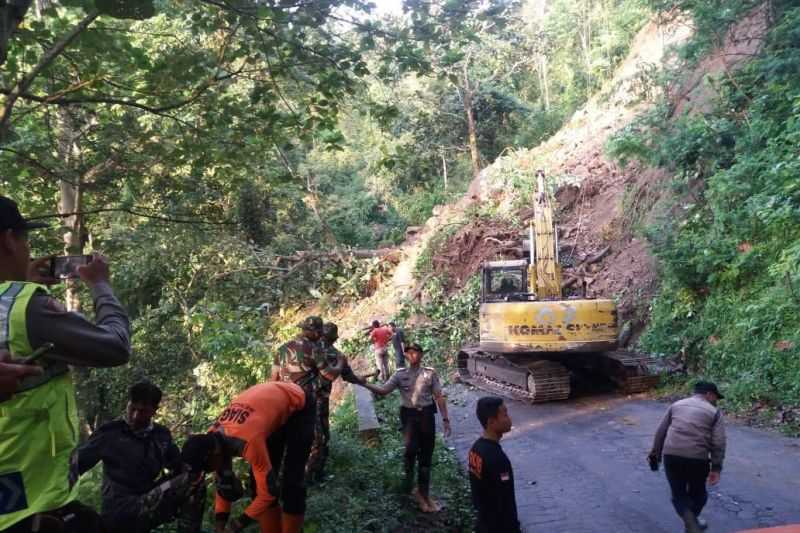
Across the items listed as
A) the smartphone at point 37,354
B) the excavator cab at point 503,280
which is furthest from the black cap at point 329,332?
the excavator cab at point 503,280

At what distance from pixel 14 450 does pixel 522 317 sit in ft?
36.6

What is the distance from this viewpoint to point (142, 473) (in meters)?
4.00

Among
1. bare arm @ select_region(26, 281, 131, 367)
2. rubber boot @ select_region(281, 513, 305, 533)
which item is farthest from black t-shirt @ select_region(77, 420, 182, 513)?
bare arm @ select_region(26, 281, 131, 367)

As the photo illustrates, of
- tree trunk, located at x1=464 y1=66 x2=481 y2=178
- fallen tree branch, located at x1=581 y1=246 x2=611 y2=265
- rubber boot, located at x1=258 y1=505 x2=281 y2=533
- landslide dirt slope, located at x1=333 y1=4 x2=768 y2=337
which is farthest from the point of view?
tree trunk, located at x1=464 y1=66 x2=481 y2=178

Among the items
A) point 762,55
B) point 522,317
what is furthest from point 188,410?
point 762,55

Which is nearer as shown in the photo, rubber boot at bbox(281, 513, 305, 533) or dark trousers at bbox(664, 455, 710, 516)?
rubber boot at bbox(281, 513, 305, 533)

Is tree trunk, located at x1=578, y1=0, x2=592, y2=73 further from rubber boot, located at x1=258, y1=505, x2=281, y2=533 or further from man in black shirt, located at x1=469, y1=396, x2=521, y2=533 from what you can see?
rubber boot, located at x1=258, y1=505, x2=281, y2=533

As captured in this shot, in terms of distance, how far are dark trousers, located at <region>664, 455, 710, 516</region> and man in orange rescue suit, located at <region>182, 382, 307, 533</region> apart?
10.6ft

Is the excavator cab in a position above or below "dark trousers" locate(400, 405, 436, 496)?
above

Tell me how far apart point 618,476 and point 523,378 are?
5303 mm

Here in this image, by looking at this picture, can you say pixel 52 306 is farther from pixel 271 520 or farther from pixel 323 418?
pixel 323 418

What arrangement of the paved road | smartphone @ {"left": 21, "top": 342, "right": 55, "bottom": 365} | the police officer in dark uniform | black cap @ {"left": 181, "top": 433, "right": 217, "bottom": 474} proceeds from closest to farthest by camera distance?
smartphone @ {"left": 21, "top": 342, "right": 55, "bottom": 365} < black cap @ {"left": 181, "top": 433, "right": 217, "bottom": 474} < the paved road < the police officer in dark uniform

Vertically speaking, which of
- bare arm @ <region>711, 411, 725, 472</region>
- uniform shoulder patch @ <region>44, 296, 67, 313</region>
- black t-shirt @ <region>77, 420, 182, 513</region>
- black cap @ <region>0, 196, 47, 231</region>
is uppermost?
black cap @ <region>0, 196, 47, 231</region>

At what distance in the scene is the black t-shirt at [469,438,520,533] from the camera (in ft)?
13.6
